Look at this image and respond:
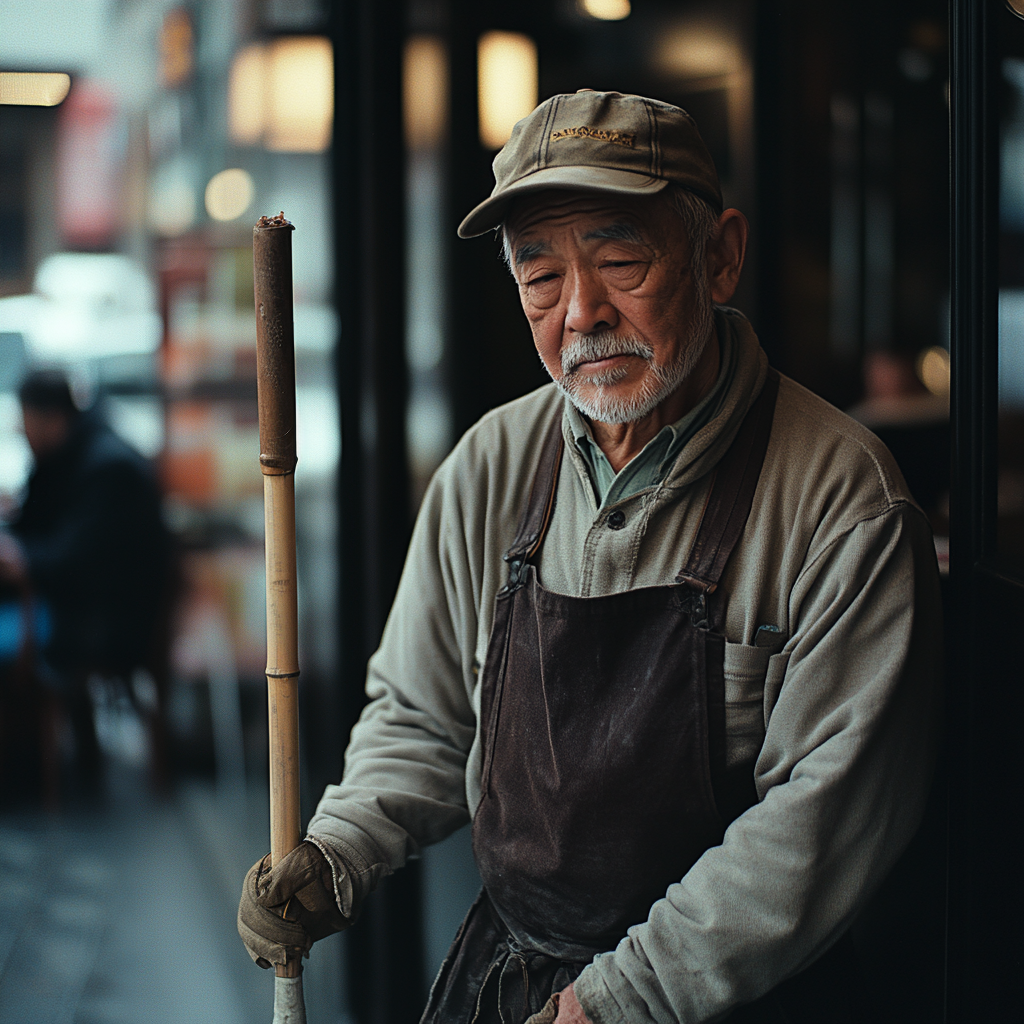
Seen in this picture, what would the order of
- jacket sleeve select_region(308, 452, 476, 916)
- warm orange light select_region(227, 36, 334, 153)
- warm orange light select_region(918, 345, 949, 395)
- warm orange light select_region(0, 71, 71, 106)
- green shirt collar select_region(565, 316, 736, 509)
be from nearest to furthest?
green shirt collar select_region(565, 316, 736, 509) < jacket sleeve select_region(308, 452, 476, 916) < warm orange light select_region(227, 36, 334, 153) < warm orange light select_region(0, 71, 71, 106) < warm orange light select_region(918, 345, 949, 395)

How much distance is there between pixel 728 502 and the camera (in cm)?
142

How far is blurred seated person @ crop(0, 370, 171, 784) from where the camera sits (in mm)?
2871

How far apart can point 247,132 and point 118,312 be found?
58 cm

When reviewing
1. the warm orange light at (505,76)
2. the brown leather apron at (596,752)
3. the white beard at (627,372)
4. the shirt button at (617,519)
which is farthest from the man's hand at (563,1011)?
the warm orange light at (505,76)

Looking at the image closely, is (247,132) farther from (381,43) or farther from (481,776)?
(481,776)

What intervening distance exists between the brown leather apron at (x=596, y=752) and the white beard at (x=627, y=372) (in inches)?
4.7

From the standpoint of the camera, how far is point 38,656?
2963 mm

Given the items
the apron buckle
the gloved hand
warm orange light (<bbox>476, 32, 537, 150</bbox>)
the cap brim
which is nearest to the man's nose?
the cap brim

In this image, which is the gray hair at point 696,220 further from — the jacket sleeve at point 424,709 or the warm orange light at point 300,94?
the warm orange light at point 300,94

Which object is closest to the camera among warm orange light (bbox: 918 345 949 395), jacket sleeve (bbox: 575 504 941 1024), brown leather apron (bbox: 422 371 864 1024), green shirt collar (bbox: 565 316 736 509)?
jacket sleeve (bbox: 575 504 941 1024)

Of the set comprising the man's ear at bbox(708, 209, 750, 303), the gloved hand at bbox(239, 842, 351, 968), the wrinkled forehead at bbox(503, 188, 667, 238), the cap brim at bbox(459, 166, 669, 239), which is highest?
the cap brim at bbox(459, 166, 669, 239)

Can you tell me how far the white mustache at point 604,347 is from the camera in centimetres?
144

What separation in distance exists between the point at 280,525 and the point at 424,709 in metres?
0.43

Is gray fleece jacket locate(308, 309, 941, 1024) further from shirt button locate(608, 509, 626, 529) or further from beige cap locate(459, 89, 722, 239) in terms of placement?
beige cap locate(459, 89, 722, 239)
